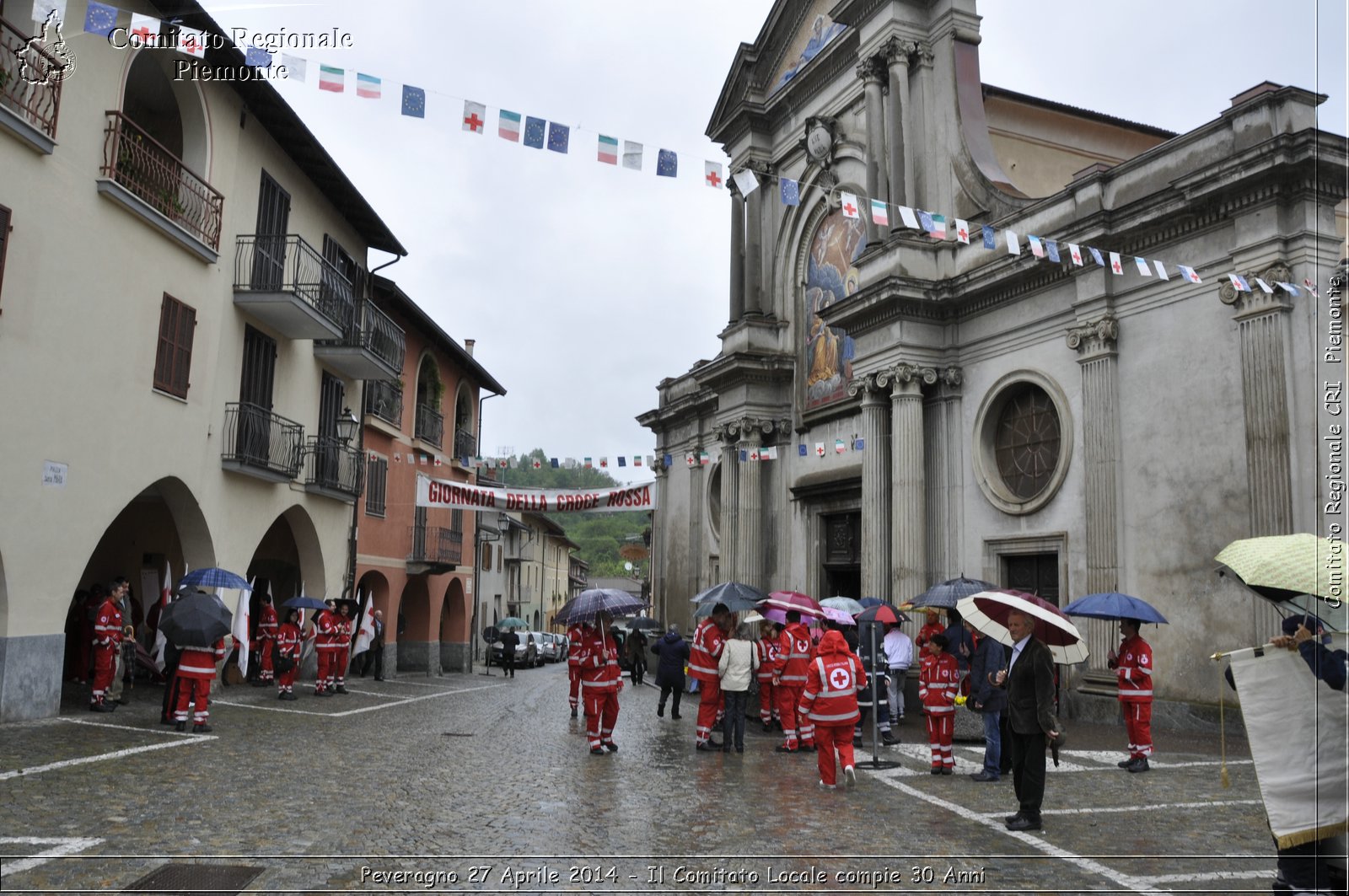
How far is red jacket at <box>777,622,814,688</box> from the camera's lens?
41.3 feet

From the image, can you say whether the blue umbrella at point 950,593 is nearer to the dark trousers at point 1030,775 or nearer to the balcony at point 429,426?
the dark trousers at point 1030,775

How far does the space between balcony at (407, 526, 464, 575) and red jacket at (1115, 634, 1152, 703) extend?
72.8ft

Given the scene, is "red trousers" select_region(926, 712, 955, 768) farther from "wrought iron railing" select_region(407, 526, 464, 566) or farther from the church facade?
"wrought iron railing" select_region(407, 526, 464, 566)

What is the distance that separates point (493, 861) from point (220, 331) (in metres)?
13.9

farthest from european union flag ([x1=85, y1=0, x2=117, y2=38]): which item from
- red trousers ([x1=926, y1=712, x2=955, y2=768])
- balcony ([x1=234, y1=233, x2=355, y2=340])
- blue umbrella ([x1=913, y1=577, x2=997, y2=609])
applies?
blue umbrella ([x1=913, y1=577, x2=997, y2=609])

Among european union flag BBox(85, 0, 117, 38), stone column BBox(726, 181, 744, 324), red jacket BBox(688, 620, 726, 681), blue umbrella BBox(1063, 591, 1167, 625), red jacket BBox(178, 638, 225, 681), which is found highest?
stone column BBox(726, 181, 744, 324)

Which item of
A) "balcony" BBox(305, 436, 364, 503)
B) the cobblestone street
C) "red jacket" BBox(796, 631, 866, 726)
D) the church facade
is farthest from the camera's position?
"balcony" BBox(305, 436, 364, 503)

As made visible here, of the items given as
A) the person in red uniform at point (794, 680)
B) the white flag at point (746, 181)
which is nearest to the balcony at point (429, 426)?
the person in red uniform at point (794, 680)

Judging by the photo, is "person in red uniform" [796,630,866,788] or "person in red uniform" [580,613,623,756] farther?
"person in red uniform" [580,613,623,756]

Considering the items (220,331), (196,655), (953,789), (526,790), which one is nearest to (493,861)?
(526,790)

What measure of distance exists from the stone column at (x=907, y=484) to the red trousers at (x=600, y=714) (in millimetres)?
9148

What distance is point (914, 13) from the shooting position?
2180 cm

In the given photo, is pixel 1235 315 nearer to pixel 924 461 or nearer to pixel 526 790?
pixel 924 461

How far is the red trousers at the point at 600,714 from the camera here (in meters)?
12.1
